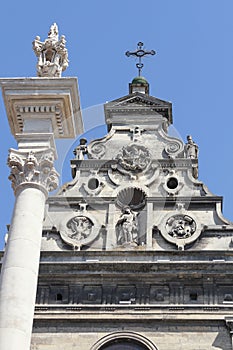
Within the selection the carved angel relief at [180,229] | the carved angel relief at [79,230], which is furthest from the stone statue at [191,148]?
the carved angel relief at [79,230]

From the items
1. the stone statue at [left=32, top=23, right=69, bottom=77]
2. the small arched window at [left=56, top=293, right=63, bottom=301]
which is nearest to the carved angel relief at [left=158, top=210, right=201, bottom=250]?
the small arched window at [left=56, top=293, right=63, bottom=301]

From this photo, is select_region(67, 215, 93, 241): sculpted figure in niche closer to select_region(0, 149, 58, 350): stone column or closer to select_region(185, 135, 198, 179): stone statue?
select_region(185, 135, 198, 179): stone statue

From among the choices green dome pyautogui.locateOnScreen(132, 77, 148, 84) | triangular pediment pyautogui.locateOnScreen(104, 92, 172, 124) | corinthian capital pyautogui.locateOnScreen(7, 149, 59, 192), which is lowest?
corinthian capital pyautogui.locateOnScreen(7, 149, 59, 192)

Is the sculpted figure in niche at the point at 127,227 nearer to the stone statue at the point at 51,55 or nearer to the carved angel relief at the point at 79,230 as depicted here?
the carved angel relief at the point at 79,230

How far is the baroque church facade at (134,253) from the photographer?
18.5 meters

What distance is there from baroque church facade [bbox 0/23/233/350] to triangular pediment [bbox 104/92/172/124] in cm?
48

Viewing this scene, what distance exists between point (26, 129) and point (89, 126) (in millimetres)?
1778

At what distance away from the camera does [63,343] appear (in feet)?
60.6

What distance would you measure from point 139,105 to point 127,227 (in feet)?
15.4

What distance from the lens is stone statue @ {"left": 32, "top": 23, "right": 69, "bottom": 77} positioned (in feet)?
38.8

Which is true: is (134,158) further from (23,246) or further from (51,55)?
(23,246)

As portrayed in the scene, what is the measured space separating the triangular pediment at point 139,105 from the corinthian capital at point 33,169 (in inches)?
503

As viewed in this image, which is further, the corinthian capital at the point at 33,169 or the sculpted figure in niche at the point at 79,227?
the sculpted figure in niche at the point at 79,227

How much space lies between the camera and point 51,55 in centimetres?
1216
